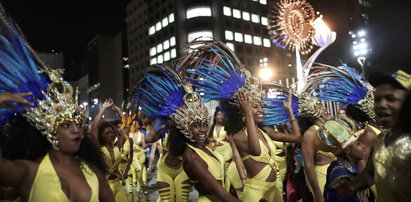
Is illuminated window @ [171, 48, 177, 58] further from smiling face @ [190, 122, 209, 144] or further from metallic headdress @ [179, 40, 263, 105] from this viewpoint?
smiling face @ [190, 122, 209, 144]

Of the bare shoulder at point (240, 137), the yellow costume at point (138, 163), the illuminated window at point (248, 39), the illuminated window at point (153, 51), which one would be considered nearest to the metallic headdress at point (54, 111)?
the bare shoulder at point (240, 137)

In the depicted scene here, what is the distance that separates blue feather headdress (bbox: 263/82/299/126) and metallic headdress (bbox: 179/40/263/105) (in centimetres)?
140

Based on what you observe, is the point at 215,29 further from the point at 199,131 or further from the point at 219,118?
the point at 199,131

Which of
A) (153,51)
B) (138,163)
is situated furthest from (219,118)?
(153,51)

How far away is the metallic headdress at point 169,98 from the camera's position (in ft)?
13.0

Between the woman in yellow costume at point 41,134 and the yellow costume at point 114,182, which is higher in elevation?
the woman in yellow costume at point 41,134

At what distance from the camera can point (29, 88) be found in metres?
2.71

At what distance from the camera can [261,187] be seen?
387cm

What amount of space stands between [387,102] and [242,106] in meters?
1.69

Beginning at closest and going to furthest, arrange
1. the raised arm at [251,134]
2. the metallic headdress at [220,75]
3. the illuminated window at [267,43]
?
the raised arm at [251,134]
the metallic headdress at [220,75]
the illuminated window at [267,43]

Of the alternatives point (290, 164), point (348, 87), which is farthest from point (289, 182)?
point (348, 87)

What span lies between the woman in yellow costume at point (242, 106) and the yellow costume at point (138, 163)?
5.13m

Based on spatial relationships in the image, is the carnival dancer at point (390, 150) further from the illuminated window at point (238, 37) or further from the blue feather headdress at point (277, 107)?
the illuminated window at point (238, 37)

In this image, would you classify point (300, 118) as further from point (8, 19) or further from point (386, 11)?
point (386, 11)
